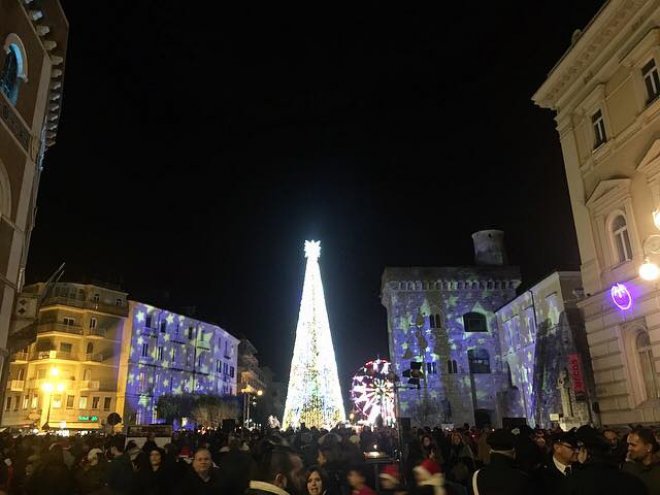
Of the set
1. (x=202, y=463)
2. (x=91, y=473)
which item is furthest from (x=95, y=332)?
(x=202, y=463)

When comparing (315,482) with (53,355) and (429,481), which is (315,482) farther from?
(53,355)

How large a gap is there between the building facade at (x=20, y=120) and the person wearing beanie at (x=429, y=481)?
1463 cm

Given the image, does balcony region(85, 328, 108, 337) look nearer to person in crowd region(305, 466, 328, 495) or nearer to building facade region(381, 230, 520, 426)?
building facade region(381, 230, 520, 426)

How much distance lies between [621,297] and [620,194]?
10.4 feet

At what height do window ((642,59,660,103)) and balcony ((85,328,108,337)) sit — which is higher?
window ((642,59,660,103))

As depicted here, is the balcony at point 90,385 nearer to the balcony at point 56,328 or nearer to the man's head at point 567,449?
the balcony at point 56,328

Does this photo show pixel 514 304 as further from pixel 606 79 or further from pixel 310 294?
pixel 606 79

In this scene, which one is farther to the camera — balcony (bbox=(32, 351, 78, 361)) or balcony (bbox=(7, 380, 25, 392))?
balcony (bbox=(32, 351, 78, 361))

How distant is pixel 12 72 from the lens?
15.8 m

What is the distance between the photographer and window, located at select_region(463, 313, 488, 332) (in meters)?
47.2

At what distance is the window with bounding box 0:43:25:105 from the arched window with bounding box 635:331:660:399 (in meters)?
19.7

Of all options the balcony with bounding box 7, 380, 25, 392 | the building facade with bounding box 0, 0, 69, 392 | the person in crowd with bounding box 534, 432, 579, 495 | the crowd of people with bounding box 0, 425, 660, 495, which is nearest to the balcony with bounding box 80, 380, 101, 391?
the balcony with bounding box 7, 380, 25, 392

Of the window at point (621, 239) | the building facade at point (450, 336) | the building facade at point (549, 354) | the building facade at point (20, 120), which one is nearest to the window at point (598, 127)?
the window at point (621, 239)

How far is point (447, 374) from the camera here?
4525 cm
